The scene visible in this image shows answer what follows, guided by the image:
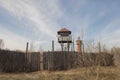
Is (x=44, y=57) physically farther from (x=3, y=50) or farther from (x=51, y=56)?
(x=3, y=50)

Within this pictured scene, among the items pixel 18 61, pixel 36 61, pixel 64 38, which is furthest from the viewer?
pixel 64 38

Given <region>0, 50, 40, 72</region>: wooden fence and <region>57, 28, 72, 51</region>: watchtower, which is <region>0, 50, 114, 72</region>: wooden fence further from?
<region>57, 28, 72, 51</region>: watchtower

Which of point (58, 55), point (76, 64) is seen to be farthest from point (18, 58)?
point (76, 64)

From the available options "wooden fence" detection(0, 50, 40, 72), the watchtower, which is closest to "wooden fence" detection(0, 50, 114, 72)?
"wooden fence" detection(0, 50, 40, 72)

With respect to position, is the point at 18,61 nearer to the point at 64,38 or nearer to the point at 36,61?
the point at 36,61

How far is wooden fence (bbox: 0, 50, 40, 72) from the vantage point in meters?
17.2

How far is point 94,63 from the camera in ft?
34.1

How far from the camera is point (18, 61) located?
58.9 ft

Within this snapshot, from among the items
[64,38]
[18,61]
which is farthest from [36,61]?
[64,38]

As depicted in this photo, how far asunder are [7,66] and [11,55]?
0.96 metres

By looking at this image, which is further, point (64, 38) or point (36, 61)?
point (64, 38)

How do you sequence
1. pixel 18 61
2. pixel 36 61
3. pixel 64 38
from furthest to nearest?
pixel 64 38 < pixel 36 61 < pixel 18 61

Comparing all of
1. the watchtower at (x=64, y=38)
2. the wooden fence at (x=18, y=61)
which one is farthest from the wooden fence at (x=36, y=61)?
the watchtower at (x=64, y=38)

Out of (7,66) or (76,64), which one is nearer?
(7,66)
